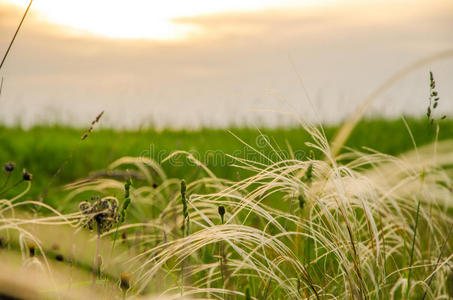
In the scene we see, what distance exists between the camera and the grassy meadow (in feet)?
6.43

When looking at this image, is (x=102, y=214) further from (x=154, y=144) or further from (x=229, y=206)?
(x=154, y=144)

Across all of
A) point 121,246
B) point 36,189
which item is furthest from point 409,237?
point 36,189

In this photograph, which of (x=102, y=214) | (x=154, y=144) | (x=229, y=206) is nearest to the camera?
(x=102, y=214)

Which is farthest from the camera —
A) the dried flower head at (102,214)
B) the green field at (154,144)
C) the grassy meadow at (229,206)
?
the green field at (154,144)

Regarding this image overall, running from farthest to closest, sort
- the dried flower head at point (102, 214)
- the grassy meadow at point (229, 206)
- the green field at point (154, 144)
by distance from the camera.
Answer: the green field at point (154, 144)
the grassy meadow at point (229, 206)
the dried flower head at point (102, 214)

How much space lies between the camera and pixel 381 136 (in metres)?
8.05

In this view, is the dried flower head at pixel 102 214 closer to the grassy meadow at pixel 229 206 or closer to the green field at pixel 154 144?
the grassy meadow at pixel 229 206

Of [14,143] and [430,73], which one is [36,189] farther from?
[430,73]

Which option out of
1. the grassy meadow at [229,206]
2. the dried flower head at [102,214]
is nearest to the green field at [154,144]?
the grassy meadow at [229,206]

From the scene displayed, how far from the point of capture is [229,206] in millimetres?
2475

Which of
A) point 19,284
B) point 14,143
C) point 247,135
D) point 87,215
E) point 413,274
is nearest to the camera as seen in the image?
point 19,284

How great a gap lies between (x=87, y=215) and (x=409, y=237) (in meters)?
1.99

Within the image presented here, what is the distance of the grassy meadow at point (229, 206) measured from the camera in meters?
1.96

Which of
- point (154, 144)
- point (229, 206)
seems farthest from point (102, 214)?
point (154, 144)
